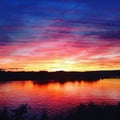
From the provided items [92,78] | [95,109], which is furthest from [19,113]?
[92,78]

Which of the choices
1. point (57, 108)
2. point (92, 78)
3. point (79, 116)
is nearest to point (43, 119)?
point (79, 116)

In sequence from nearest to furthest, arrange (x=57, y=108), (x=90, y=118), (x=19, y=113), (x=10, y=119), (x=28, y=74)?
(x=19, y=113), (x=10, y=119), (x=90, y=118), (x=57, y=108), (x=28, y=74)

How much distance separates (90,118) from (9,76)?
422 feet

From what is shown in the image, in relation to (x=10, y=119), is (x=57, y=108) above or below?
below

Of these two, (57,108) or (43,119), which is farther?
(57,108)

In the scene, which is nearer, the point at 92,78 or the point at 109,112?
the point at 109,112

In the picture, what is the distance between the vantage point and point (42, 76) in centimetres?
15212

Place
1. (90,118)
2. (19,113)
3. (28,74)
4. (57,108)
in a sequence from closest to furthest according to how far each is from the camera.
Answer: (19,113) < (90,118) < (57,108) < (28,74)

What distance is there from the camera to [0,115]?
12.6 meters

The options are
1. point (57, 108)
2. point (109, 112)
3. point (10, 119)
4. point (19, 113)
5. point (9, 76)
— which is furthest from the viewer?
point (9, 76)

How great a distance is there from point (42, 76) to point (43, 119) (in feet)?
456

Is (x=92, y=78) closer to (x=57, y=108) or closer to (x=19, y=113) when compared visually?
(x=57, y=108)

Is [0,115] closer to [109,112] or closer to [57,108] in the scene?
[109,112]

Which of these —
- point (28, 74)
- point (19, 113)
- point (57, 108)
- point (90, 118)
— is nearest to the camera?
point (19, 113)
